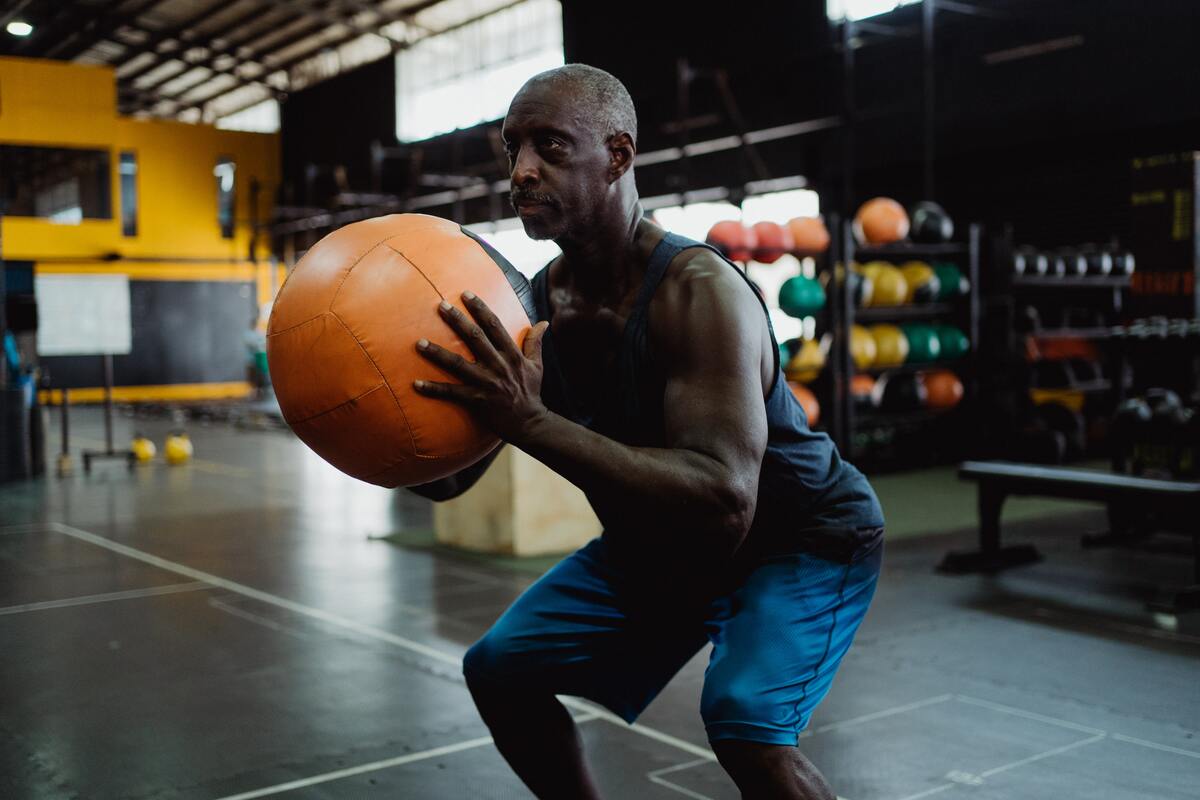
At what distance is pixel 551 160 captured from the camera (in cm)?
154

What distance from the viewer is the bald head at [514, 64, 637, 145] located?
155cm

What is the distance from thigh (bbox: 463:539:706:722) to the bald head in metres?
0.67

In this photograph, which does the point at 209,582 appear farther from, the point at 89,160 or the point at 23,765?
the point at 89,160

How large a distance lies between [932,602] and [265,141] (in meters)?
18.8

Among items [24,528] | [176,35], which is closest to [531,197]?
[24,528]

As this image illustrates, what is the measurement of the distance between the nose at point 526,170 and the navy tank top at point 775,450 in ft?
0.66

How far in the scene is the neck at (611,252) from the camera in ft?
5.36

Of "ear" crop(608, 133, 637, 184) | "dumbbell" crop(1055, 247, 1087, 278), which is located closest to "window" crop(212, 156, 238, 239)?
"dumbbell" crop(1055, 247, 1087, 278)

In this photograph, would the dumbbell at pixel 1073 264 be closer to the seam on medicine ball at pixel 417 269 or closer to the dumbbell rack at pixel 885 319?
the dumbbell rack at pixel 885 319

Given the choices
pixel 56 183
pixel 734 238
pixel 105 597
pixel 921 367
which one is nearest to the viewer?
pixel 105 597

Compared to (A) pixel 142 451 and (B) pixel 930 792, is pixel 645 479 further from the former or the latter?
(A) pixel 142 451

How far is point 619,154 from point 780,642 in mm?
708

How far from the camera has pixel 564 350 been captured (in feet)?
5.75

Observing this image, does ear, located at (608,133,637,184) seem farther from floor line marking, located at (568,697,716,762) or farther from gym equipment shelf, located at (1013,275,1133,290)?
gym equipment shelf, located at (1013,275,1133,290)
